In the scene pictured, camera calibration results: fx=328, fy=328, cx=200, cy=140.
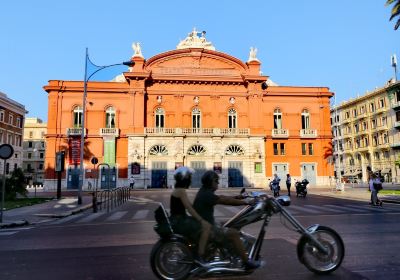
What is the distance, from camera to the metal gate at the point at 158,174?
1538 inches

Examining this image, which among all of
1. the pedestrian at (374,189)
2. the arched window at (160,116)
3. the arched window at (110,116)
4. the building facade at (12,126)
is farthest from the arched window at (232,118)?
the building facade at (12,126)

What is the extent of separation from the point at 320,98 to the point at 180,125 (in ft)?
63.5

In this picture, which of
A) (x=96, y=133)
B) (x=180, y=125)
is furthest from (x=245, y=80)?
(x=96, y=133)

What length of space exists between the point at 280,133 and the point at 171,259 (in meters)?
39.2

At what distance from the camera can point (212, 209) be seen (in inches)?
186

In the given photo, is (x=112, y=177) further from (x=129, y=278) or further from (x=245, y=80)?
(x=129, y=278)

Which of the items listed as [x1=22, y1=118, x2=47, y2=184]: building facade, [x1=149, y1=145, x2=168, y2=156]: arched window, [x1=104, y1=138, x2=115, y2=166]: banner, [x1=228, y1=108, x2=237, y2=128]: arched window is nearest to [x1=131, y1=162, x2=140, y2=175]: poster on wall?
[x1=149, y1=145, x2=168, y2=156]: arched window

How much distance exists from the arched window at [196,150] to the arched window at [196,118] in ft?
10.3

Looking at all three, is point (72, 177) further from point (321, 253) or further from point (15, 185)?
point (321, 253)

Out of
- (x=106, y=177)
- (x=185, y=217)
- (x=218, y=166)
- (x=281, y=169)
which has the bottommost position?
(x=185, y=217)

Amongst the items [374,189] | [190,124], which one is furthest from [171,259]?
[190,124]

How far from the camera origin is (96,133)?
131 feet

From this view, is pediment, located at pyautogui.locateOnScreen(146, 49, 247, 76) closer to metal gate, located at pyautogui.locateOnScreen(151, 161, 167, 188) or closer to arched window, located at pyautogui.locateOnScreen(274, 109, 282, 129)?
arched window, located at pyautogui.locateOnScreen(274, 109, 282, 129)

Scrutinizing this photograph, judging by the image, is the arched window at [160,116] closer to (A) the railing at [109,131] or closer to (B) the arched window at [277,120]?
(A) the railing at [109,131]
